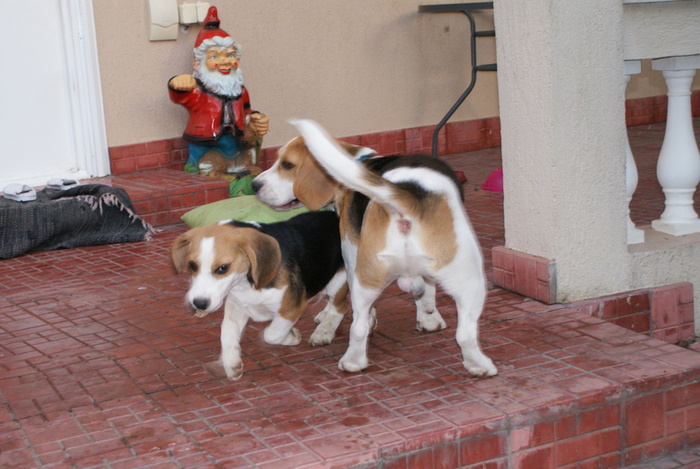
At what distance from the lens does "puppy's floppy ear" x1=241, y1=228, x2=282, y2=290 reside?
381 cm

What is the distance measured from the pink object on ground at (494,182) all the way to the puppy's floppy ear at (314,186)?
12.1 feet

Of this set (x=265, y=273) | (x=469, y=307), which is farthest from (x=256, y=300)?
(x=469, y=307)

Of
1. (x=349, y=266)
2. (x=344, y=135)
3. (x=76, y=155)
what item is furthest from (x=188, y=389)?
(x=344, y=135)

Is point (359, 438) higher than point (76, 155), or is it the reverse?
point (76, 155)

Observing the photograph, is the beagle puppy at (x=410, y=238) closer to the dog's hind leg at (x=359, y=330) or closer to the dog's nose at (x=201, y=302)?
the dog's hind leg at (x=359, y=330)

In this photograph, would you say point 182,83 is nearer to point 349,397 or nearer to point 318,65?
point 318,65

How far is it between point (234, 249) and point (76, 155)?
14.4ft

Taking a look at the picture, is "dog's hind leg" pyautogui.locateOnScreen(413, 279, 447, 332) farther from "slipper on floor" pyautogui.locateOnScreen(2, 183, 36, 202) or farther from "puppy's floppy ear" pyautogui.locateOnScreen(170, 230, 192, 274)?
"slipper on floor" pyautogui.locateOnScreen(2, 183, 36, 202)

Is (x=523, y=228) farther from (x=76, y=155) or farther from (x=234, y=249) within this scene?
(x=76, y=155)

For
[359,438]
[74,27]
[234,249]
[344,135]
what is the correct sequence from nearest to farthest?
[359,438] → [234,249] → [74,27] → [344,135]

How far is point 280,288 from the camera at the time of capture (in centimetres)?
404

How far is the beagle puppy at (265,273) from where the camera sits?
12.2ft

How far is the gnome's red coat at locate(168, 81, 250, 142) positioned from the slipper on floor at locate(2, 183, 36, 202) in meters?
1.40

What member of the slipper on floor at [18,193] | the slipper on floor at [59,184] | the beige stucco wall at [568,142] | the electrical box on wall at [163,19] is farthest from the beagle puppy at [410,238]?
the electrical box on wall at [163,19]
